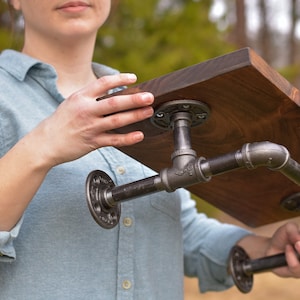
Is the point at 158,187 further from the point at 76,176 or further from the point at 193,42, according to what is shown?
the point at 193,42

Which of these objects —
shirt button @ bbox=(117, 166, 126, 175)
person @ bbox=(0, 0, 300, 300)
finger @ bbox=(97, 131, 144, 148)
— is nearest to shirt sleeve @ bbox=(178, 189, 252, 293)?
person @ bbox=(0, 0, 300, 300)

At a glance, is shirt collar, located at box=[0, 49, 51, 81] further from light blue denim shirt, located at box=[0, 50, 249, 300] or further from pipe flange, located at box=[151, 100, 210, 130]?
pipe flange, located at box=[151, 100, 210, 130]

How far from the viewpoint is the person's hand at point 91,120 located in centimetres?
101

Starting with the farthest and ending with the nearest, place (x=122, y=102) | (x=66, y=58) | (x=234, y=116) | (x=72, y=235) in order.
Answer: (x=66, y=58) → (x=72, y=235) → (x=234, y=116) → (x=122, y=102)

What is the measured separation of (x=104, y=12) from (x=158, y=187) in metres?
0.52

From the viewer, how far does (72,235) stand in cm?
132

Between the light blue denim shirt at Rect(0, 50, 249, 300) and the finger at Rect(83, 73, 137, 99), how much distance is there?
0.73ft

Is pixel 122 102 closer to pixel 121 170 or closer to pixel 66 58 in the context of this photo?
pixel 121 170

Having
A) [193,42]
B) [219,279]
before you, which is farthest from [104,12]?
[193,42]

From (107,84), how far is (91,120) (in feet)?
0.19

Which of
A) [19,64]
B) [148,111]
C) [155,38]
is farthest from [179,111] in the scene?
[155,38]

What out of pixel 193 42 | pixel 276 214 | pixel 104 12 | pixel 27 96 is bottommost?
pixel 276 214

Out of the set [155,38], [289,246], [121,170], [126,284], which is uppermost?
[155,38]

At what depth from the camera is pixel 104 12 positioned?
1461 mm
